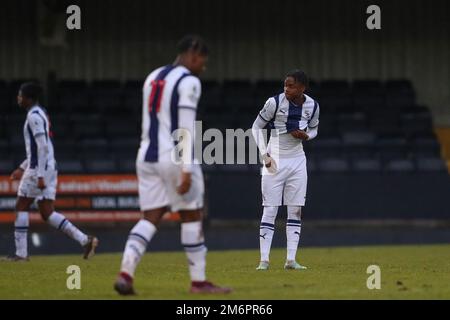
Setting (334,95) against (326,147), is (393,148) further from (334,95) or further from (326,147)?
(334,95)

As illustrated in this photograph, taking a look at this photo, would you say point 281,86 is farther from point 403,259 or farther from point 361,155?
Result: point 403,259

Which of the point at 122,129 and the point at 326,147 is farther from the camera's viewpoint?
the point at 122,129

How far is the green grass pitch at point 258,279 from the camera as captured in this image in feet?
35.1

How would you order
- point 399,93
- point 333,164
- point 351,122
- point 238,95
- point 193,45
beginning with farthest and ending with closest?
point 399,93
point 238,95
point 351,122
point 333,164
point 193,45

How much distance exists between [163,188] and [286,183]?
4502 mm

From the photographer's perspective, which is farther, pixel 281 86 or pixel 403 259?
pixel 281 86

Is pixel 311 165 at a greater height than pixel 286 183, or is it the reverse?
pixel 286 183

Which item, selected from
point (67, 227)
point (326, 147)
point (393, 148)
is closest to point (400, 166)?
point (393, 148)

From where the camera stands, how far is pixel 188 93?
10.2 metres

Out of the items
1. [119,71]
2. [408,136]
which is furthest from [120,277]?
[119,71]

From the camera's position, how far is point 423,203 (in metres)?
26.3

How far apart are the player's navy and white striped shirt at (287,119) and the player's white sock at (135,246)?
4.39 metres

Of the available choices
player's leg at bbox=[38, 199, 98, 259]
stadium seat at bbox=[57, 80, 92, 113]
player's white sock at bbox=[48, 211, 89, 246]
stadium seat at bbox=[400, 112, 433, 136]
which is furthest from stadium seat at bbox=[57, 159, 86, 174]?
stadium seat at bbox=[400, 112, 433, 136]

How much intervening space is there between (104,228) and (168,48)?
9.63 meters
